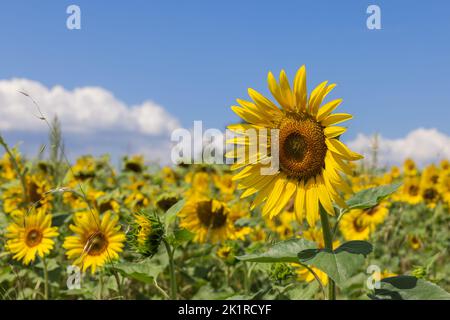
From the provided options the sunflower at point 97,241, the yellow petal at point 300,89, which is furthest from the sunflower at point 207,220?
the yellow petal at point 300,89

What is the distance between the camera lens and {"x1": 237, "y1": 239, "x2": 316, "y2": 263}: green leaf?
5.87 feet

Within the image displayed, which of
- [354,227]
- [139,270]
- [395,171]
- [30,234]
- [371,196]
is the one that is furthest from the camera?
[395,171]

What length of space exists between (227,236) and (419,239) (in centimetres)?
245

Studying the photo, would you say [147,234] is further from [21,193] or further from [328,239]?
[21,193]

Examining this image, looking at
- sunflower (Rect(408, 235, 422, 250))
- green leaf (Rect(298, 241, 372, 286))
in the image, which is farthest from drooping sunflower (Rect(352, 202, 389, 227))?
green leaf (Rect(298, 241, 372, 286))

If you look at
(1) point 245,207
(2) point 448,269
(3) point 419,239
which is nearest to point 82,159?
(1) point 245,207

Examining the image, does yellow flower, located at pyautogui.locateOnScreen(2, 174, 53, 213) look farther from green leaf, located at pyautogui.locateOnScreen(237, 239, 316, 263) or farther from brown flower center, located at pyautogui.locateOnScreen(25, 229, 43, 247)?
green leaf, located at pyautogui.locateOnScreen(237, 239, 316, 263)

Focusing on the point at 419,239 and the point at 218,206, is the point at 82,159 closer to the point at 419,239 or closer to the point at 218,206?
the point at 218,206

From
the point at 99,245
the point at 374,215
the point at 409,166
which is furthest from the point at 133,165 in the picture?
the point at 409,166

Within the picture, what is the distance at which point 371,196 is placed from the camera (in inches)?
77.8

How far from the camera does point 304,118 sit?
6.82ft

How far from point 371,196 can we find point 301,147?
336 mm

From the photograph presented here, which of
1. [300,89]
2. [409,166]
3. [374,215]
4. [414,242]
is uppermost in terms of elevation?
[300,89]
